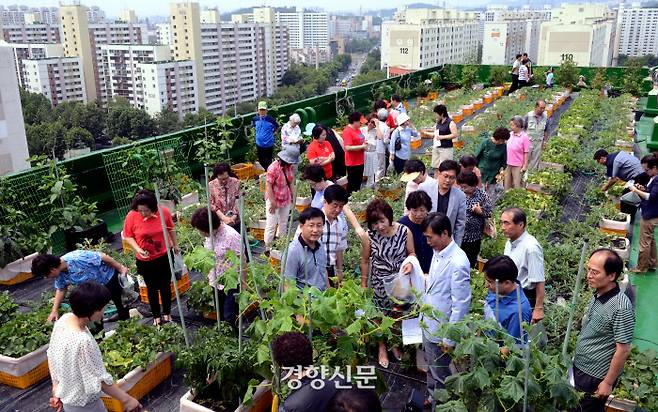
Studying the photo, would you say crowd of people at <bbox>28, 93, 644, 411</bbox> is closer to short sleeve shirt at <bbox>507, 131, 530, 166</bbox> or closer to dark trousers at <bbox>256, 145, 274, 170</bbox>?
short sleeve shirt at <bbox>507, 131, 530, 166</bbox>

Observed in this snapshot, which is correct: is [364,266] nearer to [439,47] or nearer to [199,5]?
[439,47]

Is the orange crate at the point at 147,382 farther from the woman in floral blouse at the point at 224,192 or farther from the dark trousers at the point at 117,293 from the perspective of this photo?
the woman in floral blouse at the point at 224,192

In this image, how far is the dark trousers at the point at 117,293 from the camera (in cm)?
441

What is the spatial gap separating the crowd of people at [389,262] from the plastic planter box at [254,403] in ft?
1.27

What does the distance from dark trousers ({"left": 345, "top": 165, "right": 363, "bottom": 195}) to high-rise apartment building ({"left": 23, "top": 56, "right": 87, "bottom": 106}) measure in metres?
64.3

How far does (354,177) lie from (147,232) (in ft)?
12.0

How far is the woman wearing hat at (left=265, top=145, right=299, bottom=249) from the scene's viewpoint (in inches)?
226

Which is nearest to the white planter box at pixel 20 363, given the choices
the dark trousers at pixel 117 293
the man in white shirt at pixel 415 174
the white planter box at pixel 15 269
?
the dark trousers at pixel 117 293

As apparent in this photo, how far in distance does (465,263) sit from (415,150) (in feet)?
25.9

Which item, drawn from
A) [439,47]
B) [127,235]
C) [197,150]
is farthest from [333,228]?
[439,47]

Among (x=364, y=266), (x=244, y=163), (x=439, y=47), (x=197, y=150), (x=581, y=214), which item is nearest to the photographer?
(x=364, y=266)

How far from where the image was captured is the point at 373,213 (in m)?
3.74

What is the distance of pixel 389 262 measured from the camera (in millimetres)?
3834

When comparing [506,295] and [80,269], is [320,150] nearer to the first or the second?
[80,269]
